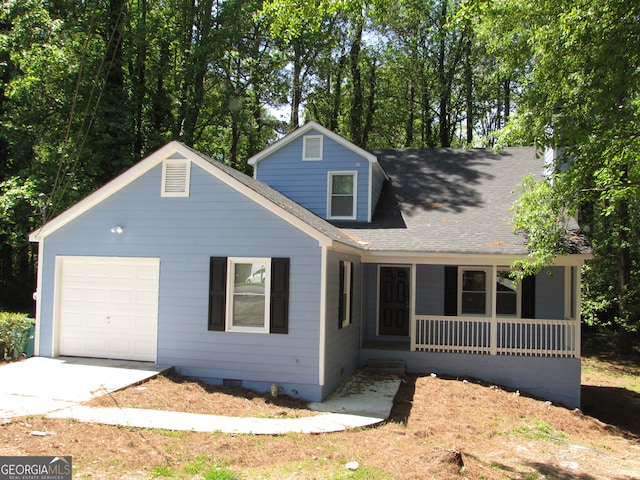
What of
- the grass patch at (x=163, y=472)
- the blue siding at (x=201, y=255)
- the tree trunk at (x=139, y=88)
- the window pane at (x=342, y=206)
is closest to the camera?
the grass patch at (x=163, y=472)

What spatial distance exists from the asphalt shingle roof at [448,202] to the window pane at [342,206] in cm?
63

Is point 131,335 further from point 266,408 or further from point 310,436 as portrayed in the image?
point 310,436

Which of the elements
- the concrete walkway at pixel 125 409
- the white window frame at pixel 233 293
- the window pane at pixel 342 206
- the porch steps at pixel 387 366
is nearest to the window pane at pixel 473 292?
the porch steps at pixel 387 366

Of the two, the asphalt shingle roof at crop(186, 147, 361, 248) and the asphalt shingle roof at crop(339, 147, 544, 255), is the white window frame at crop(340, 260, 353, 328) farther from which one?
the asphalt shingle roof at crop(339, 147, 544, 255)

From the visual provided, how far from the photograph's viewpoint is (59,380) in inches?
348

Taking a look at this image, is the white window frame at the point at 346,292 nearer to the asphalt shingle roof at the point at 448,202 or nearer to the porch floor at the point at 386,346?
the asphalt shingle roof at the point at 448,202

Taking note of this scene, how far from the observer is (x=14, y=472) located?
516 cm

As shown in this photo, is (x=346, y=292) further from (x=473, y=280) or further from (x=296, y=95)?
(x=296, y=95)

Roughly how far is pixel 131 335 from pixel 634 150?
34.5ft

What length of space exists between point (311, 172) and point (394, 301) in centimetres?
443

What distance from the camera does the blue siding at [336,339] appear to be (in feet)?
31.4

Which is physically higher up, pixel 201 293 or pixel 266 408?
pixel 201 293

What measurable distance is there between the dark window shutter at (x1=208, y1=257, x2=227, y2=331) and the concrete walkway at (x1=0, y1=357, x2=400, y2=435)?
1357 mm

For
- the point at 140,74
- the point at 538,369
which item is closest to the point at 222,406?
the point at 538,369
